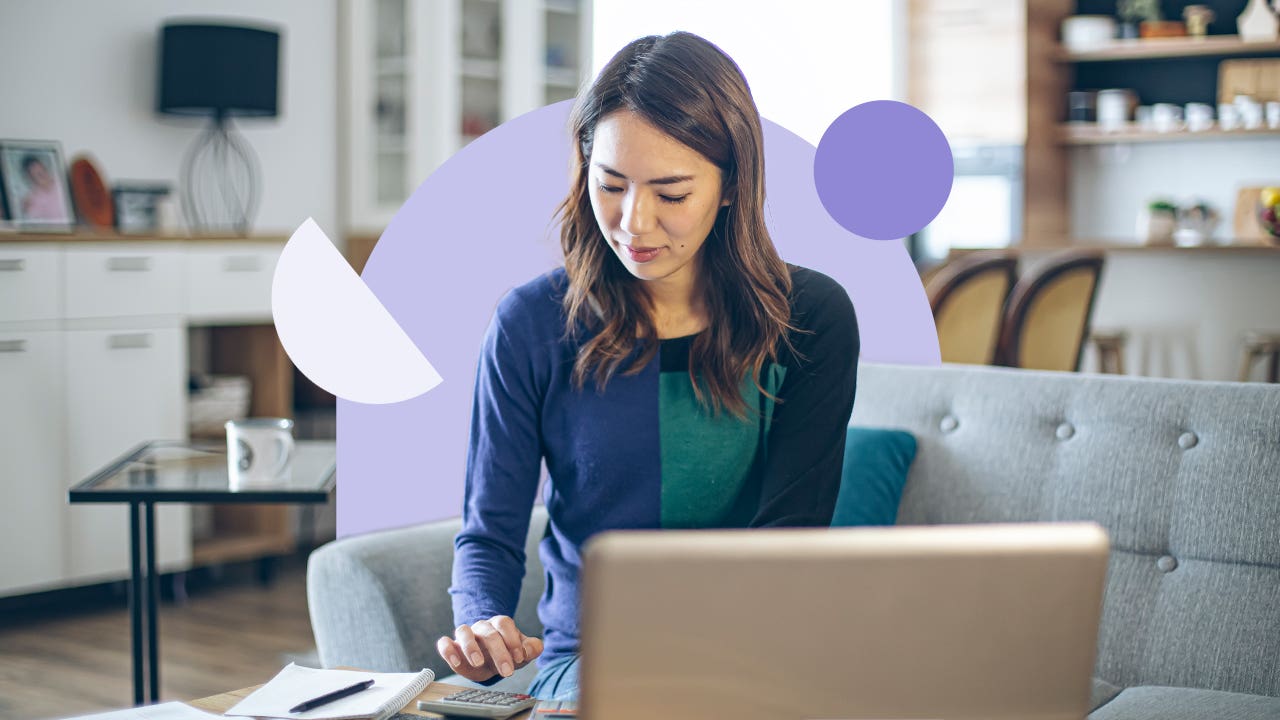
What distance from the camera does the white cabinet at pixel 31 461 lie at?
3.50m

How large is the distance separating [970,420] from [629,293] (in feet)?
2.45

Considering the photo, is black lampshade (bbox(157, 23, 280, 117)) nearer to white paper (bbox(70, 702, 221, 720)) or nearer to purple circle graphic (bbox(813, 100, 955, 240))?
purple circle graphic (bbox(813, 100, 955, 240))

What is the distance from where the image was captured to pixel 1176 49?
621 cm

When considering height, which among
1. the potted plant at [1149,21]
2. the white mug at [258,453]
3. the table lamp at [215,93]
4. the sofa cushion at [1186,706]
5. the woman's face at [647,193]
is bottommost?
the sofa cushion at [1186,706]

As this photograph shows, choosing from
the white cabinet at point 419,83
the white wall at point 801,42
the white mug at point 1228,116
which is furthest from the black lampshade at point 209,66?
the white mug at point 1228,116

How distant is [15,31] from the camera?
3914 millimetres

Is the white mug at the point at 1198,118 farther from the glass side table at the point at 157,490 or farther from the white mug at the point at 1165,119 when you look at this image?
the glass side table at the point at 157,490

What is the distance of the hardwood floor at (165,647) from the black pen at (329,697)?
191cm

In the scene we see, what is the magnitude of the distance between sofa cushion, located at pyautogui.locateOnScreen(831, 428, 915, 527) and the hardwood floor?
5.56 ft

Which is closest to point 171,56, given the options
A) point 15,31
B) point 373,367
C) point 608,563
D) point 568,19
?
point 15,31

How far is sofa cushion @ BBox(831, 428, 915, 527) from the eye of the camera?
193cm

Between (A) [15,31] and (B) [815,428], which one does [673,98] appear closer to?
(B) [815,428]

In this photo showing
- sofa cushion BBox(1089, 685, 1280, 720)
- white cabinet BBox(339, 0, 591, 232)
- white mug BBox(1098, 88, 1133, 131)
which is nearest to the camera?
sofa cushion BBox(1089, 685, 1280, 720)

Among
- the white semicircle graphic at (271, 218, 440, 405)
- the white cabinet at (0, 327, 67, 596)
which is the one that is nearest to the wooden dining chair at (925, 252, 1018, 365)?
the white semicircle graphic at (271, 218, 440, 405)
